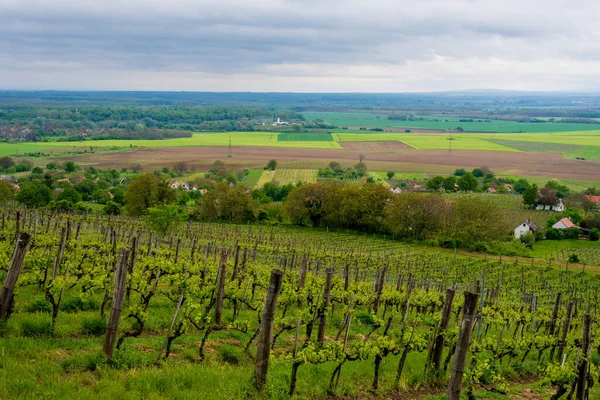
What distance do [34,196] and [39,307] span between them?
198 ft

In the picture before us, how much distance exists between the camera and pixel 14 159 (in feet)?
424

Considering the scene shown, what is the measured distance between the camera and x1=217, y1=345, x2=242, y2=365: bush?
12.2 meters

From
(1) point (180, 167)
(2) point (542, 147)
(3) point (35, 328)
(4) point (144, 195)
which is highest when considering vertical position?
(3) point (35, 328)

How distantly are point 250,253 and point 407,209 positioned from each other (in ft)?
99.3

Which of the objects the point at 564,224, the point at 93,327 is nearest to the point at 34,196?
the point at 93,327

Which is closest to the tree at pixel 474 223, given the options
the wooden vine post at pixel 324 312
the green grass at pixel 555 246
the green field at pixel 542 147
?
the green grass at pixel 555 246

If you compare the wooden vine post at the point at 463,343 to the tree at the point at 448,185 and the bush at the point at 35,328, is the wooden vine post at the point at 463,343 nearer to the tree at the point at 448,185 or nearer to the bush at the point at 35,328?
the bush at the point at 35,328

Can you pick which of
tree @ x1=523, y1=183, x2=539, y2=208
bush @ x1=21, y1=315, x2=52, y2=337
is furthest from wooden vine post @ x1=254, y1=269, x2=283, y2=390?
tree @ x1=523, y1=183, x2=539, y2=208

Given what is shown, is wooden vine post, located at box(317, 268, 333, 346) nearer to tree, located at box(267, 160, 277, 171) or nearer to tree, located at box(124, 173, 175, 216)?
tree, located at box(124, 173, 175, 216)

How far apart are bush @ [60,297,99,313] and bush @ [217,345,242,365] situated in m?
4.65

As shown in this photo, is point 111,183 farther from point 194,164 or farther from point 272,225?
point 272,225

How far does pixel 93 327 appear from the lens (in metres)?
12.8

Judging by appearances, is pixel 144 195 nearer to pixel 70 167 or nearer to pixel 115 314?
pixel 115 314

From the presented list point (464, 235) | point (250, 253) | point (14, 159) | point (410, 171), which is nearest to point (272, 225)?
point (464, 235)
